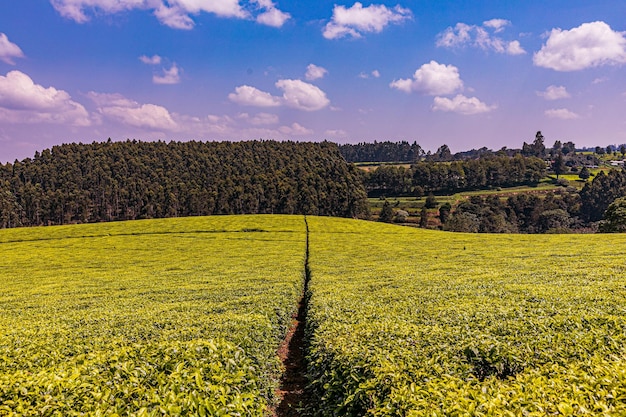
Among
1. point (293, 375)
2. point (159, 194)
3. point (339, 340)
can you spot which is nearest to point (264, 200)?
point (159, 194)

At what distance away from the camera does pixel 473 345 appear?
32.0ft

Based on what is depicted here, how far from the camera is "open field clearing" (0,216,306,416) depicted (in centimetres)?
682

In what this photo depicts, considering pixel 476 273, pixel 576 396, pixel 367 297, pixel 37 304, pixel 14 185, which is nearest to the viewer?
pixel 576 396

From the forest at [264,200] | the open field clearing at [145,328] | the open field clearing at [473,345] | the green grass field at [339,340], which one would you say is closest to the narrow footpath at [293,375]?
the green grass field at [339,340]

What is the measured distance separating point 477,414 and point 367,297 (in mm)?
14927

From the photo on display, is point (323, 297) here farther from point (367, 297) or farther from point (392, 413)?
point (392, 413)

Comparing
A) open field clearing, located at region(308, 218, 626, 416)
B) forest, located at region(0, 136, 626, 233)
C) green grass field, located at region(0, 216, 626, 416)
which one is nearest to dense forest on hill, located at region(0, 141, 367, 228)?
forest, located at region(0, 136, 626, 233)

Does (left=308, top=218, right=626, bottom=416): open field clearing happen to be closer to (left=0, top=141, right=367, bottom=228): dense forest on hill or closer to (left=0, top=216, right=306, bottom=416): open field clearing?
(left=0, top=216, right=306, bottom=416): open field clearing

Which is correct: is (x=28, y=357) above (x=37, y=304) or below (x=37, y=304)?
above

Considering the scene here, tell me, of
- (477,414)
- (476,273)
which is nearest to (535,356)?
(477,414)

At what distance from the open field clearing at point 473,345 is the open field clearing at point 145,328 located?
242cm

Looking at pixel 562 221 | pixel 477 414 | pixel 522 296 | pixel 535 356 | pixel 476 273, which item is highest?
pixel 477 414

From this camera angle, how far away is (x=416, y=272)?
31.9m

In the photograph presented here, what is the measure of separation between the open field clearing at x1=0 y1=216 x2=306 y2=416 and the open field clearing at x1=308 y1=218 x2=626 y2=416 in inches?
95.2
